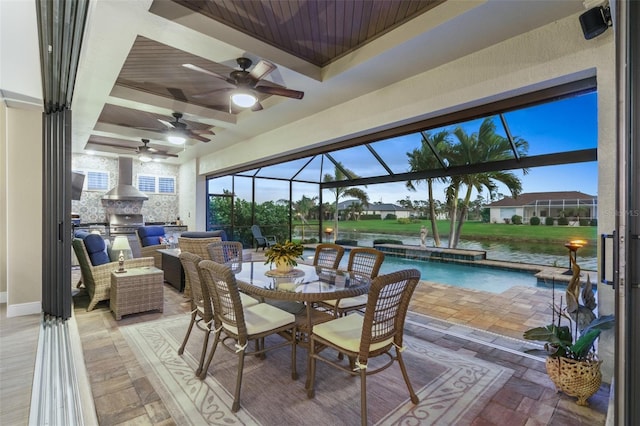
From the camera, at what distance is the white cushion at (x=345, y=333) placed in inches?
77.2

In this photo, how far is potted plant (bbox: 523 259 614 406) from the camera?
200 centimetres

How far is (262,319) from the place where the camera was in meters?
2.35

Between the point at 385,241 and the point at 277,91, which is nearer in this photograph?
the point at 277,91

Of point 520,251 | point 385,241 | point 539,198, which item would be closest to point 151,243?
point 385,241

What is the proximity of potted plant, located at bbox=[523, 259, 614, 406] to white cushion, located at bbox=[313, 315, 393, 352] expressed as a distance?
1.21 m

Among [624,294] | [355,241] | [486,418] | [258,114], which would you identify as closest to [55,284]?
[258,114]

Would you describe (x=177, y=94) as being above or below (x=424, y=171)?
above

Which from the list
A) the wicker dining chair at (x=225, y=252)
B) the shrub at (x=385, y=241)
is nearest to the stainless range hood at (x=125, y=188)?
the wicker dining chair at (x=225, y=252)

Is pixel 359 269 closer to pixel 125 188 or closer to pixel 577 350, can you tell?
pixel 577 350

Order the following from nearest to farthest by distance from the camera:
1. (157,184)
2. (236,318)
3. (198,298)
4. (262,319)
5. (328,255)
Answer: (236,318)
(262,319)
(198,298)
(328,255)
(157,184)

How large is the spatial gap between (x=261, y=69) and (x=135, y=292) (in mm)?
3020

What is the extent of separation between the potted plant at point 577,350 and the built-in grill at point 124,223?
8.50m

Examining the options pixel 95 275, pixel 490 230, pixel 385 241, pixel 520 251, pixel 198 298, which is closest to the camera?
pixel 198 298

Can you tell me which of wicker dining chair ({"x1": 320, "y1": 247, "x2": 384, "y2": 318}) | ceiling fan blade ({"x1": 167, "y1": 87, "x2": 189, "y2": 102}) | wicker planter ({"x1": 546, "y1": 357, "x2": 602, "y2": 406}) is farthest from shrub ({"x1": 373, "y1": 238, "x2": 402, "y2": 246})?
wicker planter ({"x1": 546, "y1": 357, "x2": 602, "y2": 406})
